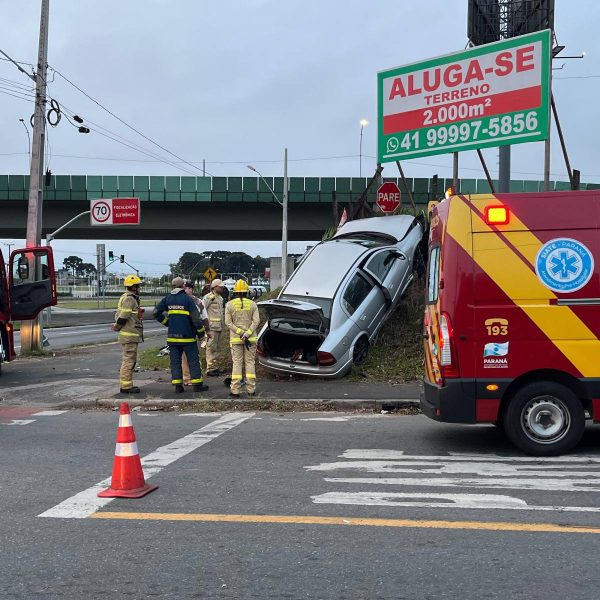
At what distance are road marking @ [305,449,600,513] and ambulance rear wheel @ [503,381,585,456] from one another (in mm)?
140

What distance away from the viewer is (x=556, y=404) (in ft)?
22.0

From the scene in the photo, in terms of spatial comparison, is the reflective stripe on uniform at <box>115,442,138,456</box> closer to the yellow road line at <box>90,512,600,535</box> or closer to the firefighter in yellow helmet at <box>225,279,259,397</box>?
the yellow road line at <box>90,512,600,535</box>

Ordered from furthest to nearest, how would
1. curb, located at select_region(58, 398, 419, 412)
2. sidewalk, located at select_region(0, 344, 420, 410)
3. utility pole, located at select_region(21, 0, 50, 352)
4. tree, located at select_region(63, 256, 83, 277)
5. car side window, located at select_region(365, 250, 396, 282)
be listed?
1. tree, located at select_region(63, 256, 83, 277)
2. utility pole, located at select_region(21, 0, 50, 352)
3. car side window, located at select_region(365, 250, 396, 282)
4. sidewalk, located at select_region(0, 344, 420, 410)
5. curb, located at select_region(58, 398, 419, 412)

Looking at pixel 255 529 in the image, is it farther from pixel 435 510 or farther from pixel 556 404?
pixel 556 404

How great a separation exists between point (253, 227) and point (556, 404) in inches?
1422

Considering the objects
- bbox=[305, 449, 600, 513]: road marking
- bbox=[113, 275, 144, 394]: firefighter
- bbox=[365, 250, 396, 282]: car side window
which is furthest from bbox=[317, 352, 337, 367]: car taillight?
bbox=[305, 449, 600, 513]: road marking

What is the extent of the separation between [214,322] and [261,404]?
3426 millimetres

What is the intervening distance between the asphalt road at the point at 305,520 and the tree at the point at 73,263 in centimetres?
15481

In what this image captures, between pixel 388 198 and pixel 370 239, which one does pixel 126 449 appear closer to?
pixel 370 239

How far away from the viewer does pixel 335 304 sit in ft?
38.2

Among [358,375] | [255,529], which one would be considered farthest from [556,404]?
[358,375]

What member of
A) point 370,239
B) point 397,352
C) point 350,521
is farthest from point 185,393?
point 350,521

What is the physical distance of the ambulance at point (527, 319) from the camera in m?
6.66

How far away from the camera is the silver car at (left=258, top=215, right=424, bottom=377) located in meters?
11.5
